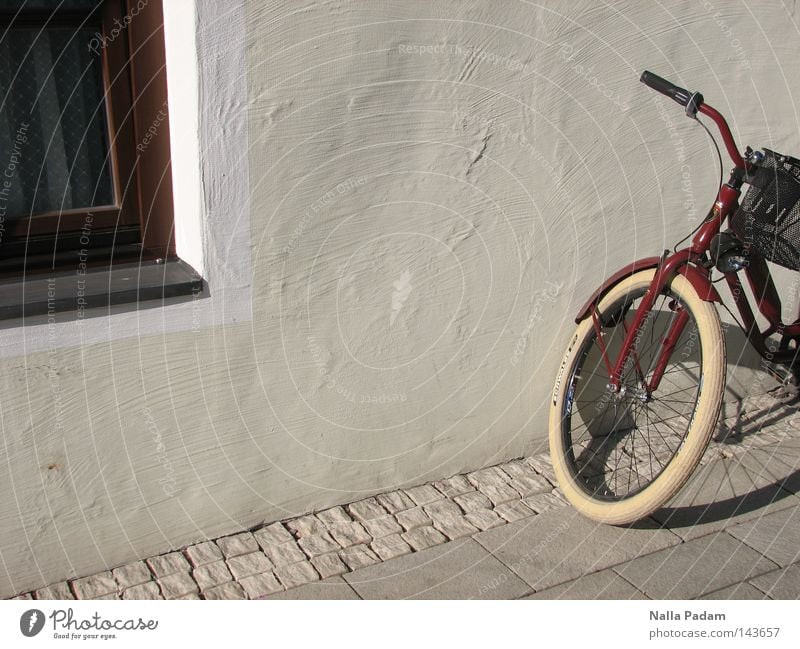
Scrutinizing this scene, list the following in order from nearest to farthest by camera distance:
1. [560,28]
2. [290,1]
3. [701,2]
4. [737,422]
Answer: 1. [290,1]
2. [560,28]
3. [701,2]
4. [737,422]

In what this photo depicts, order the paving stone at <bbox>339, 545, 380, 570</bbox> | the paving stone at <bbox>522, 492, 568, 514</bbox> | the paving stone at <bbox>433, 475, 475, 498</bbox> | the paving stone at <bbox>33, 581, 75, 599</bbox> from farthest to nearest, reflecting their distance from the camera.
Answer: the paving stone at <bbox>433, 475, 475, 498</bbox> < the paving stone at <bbox>522, 492, 568, 514</bbox> < the paving stone at <bbox>339, 545, 380, 570</bbox> < the paving stone at <bbox>33, 581, 75, 599</bbox>

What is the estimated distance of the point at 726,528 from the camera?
11.6ft

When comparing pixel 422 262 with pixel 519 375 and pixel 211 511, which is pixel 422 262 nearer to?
pixel 519 375

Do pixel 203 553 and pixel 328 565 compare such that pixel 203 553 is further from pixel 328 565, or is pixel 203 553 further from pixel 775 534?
pixel 775 534

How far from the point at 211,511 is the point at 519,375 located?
4.56 ft

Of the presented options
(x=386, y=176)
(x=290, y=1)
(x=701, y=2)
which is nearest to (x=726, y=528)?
(x=386, y=176)

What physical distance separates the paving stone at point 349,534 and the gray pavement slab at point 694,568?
0.94m

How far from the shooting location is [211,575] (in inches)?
127

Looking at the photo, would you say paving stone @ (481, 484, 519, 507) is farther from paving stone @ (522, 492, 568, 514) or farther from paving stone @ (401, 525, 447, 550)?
paving stone @ (401, 525, 447, 550)

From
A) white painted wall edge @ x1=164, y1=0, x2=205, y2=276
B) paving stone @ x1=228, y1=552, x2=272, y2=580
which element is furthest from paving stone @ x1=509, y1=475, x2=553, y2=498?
white painted wall edge @ x1=164, y1=0, x2=205, y2=276

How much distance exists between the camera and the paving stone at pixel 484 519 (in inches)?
140

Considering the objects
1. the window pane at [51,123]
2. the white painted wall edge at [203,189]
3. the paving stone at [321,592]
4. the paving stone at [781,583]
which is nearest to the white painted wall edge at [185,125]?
the white painted wall edge at [203,189]

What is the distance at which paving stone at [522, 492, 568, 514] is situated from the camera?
12.1 feet

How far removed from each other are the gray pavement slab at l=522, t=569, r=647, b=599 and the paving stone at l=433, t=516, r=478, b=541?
43 centimetres
